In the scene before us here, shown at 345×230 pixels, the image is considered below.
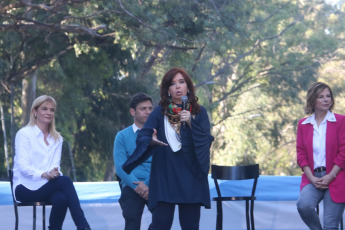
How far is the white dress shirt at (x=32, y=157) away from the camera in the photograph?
20.6ft

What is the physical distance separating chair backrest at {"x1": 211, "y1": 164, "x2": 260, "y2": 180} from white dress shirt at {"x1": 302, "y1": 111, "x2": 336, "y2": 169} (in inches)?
33.3

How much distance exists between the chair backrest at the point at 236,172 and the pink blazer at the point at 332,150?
2.36 feet

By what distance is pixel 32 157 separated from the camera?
636cm

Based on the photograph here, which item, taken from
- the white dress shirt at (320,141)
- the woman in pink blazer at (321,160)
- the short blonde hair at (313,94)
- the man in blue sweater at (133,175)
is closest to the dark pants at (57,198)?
the man in blue sweater at (133,175)

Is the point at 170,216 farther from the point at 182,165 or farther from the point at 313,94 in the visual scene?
the point at 313,94

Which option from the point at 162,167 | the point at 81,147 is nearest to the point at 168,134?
the point at 162,167

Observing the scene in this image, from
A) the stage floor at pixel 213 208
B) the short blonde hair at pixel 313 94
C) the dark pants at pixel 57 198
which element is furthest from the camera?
the stage floor at pixel 213 208

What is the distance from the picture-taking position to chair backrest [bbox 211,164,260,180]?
6.52m

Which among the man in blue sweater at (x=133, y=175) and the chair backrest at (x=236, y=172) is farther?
Answer: the chair backrest at (x=236, y=172)

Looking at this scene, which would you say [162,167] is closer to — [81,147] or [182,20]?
[182,20]

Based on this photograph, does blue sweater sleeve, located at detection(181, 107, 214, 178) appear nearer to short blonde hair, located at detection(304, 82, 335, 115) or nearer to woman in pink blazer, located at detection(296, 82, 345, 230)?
woman in pink blazer, located at detection(296, 82, 345, 230)

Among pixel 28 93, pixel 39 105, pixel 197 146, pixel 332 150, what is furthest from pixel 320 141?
pixel 28 93

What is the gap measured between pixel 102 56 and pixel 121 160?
960cm

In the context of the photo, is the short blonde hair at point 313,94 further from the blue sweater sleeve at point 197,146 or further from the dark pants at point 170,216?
the dark pants at point 170,216
